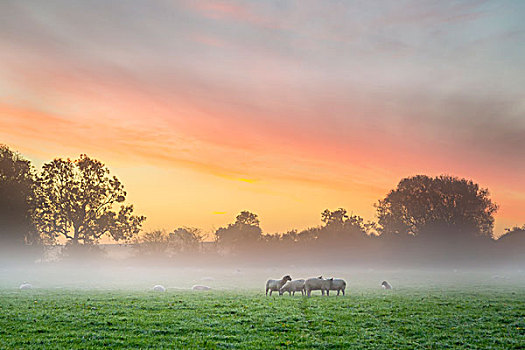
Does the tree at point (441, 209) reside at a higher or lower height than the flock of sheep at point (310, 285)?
higher

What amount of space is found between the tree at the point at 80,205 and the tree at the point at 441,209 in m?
73.4

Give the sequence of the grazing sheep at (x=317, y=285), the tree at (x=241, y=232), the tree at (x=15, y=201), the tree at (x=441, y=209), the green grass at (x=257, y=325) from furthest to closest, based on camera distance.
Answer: the tree at (x=241, y=232)
the tree at (x=441, y=209)
the tree at (x=15, y=201)
the grazing sheep at (x=317, y=285)
the green grass at (x=257, y=325)

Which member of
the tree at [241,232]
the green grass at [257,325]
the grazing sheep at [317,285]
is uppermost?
the tree at [241,232]

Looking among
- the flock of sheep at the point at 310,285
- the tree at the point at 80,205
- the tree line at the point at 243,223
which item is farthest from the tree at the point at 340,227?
the flock of sheep at the point at 310,285

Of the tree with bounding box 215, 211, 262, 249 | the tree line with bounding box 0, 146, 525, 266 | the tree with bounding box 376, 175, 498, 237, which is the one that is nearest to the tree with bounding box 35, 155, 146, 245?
the tree line with bounding box 0, 146, 525, 266

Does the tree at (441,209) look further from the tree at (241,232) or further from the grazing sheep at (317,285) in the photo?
the grazing sheep at (317,285)

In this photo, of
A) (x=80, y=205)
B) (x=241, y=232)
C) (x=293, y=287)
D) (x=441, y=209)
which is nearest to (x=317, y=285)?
(x=293, y=287)

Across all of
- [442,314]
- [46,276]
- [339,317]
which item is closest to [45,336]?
[339,317]

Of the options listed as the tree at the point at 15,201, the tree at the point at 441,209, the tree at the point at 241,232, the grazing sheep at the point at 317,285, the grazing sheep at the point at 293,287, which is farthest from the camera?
the tree at the point at 241,232

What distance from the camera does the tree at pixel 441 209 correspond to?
10838 cm

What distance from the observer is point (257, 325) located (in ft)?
60.8

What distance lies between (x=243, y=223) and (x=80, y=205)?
69635mm

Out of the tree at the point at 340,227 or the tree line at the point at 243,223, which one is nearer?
the tree line at the point at 243,223

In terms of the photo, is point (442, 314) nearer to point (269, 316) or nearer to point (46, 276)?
point (269, 316)
